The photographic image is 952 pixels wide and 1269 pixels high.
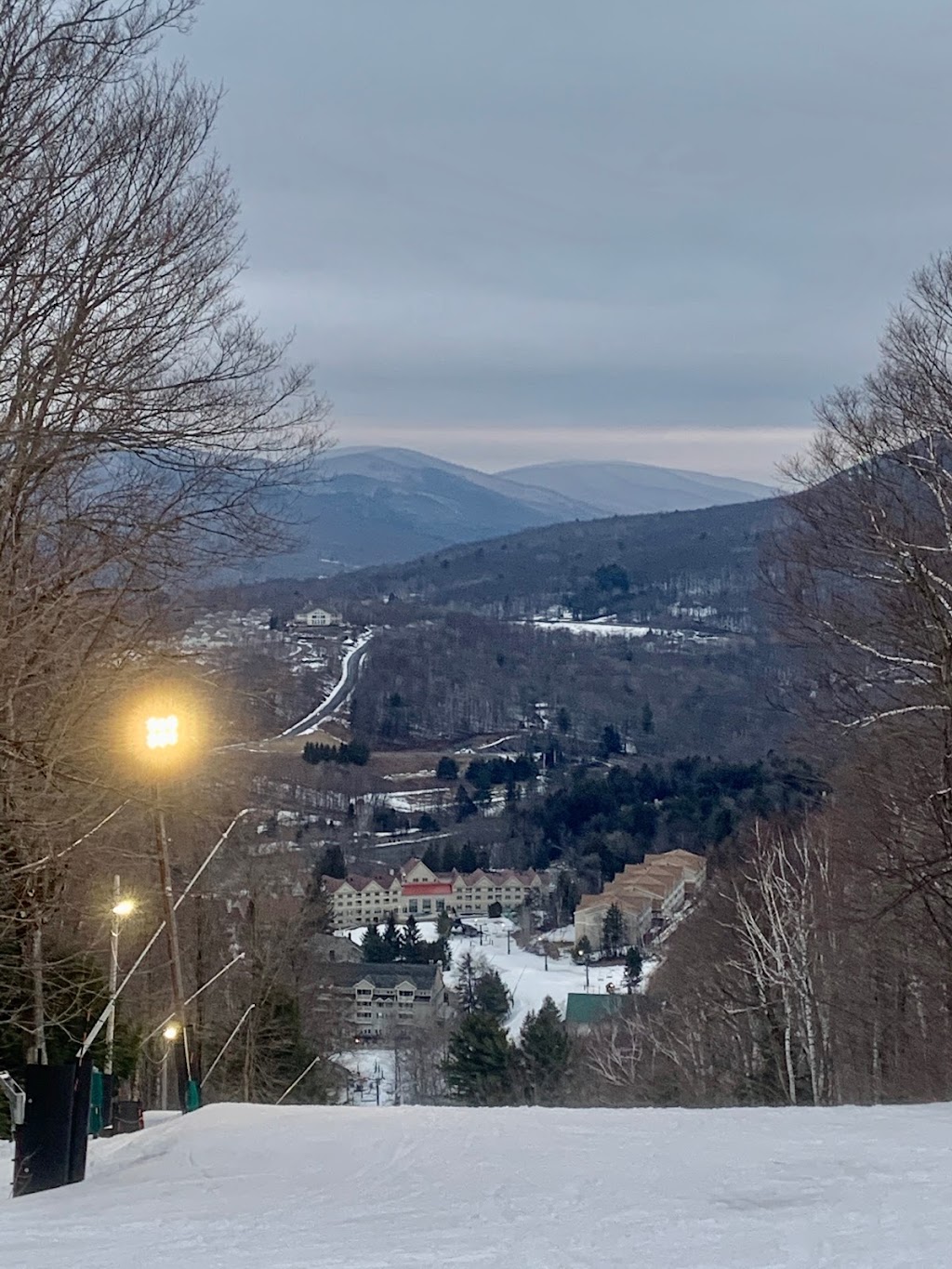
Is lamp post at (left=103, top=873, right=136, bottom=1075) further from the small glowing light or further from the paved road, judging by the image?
the paved road

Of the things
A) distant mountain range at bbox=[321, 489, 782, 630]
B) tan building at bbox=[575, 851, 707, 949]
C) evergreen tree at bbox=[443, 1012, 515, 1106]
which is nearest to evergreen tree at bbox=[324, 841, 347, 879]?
tan building at bbox=[575, 851, 707, 949]

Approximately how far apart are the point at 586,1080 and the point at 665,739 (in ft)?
256

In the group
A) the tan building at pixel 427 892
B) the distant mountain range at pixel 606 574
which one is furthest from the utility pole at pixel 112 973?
the distant mountain range at pixel 606 574

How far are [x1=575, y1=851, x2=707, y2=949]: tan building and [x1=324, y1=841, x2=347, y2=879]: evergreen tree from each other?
40.2 ft

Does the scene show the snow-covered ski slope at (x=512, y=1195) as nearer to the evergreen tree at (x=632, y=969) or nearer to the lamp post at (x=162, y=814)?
the lamp post at (x=162, y=814)

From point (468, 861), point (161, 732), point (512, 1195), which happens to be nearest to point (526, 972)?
point (468, 861)

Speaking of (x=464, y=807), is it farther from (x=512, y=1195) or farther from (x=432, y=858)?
(x=512, y=1195)

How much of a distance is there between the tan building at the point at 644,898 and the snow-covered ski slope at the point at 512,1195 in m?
42.1

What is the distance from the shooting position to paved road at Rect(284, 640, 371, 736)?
8675 cm

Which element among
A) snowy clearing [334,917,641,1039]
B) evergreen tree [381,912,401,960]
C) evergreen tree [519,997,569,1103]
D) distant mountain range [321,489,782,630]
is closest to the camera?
evergreen tree [519,997,569,1103]

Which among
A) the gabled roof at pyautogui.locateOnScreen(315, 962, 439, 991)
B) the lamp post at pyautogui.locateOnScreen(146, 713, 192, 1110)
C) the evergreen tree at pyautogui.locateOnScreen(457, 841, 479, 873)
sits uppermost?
the lamp post at pyautogui.locateOnScreen(146, 713, 192, 1110)

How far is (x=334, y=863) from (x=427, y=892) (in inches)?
230

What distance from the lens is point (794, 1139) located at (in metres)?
7.37

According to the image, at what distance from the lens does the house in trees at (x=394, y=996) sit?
40375 millimetres
